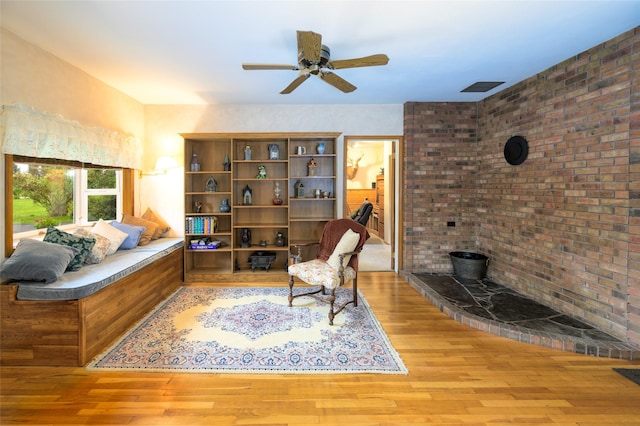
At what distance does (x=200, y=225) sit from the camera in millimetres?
4422

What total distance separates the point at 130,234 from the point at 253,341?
229 centimetres

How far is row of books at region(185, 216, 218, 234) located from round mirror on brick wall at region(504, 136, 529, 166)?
418cm

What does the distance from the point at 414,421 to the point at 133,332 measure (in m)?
2.57

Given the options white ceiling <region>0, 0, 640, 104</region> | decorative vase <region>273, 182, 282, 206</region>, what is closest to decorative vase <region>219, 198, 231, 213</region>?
decorative vase <region>273, 182, 282, 206</region>

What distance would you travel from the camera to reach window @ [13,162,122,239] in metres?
2.88

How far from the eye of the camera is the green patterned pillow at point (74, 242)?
2760 mm

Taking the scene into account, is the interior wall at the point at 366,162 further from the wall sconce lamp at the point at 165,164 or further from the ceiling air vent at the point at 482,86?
the wall sconce lamp at the point at 165,164

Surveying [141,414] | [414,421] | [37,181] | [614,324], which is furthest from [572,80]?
[37,181]

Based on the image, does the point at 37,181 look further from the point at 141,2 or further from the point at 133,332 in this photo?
the point at 141,2

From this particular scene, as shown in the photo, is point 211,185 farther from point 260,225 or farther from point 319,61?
point 319,61

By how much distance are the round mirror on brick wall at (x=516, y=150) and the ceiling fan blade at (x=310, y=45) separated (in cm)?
278

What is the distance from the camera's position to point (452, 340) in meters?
2.69

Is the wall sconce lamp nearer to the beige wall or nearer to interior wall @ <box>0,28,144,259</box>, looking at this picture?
the beige wall

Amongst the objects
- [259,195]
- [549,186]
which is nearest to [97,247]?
[259,195]
